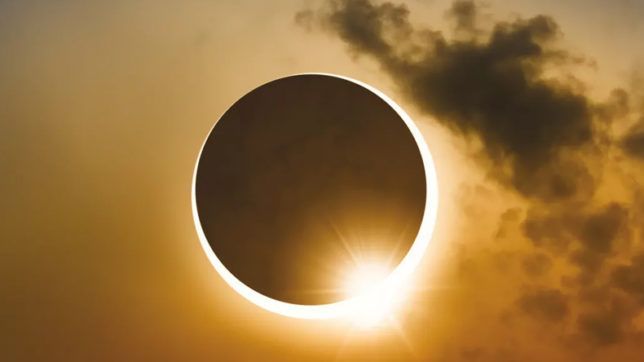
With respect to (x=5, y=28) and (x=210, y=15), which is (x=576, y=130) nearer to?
(x=210, y=15)

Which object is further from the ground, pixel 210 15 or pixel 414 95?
pixel 210 15

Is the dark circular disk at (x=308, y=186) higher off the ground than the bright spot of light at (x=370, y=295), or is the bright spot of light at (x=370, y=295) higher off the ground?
the dark circular disk at (x=308, y=186)

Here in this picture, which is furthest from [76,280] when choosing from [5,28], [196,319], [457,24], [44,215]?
[457,24]

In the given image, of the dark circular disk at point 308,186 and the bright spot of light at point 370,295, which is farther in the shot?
the dark circular disk at point 308,186

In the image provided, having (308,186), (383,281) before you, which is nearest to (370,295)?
(383,281)

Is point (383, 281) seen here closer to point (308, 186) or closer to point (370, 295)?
point (370, 295)
